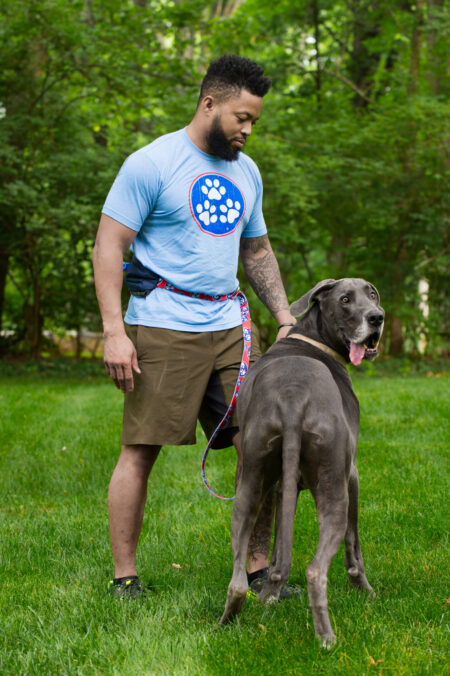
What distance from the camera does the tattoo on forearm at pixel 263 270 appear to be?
407 centimetres

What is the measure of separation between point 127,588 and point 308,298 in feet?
5.20

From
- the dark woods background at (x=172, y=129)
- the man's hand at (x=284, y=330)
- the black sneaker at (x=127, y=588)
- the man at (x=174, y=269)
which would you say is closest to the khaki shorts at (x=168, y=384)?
the man at (x=174, y=269)

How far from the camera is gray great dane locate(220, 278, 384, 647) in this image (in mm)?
2709

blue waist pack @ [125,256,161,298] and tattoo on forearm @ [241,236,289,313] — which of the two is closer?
blue waist pack @ [125,256,161,298]

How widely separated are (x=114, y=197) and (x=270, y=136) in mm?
10379

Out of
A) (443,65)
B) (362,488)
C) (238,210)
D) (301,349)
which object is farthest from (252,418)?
(443,65)

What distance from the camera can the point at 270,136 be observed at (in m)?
13.3

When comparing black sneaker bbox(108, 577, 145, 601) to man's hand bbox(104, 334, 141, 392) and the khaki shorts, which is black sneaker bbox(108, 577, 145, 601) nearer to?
the khaki shorts

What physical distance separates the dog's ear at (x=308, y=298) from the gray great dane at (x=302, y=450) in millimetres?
156

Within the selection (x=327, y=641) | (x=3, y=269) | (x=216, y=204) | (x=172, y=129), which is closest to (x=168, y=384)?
(x=216, y=204)

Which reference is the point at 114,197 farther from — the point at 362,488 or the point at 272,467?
the point at 362,488

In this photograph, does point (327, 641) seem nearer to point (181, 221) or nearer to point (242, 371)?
point (242, 371)

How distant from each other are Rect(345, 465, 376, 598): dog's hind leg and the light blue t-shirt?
106 cm

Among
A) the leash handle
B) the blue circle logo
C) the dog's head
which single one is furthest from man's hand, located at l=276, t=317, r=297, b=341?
the blue circle logo
